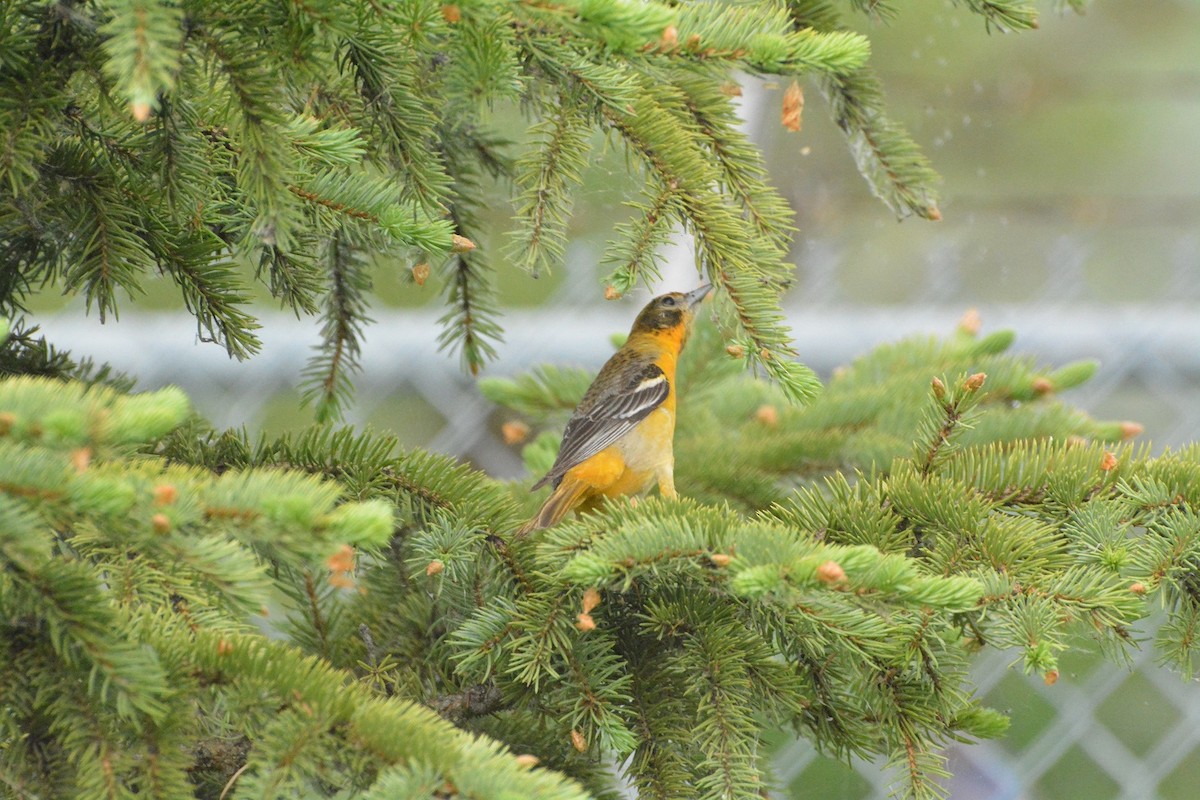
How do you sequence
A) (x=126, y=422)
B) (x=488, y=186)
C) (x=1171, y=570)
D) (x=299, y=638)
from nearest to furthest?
(x=126, y=422) → (x=1171, y=570) → (x=299, y=638) → (x=488, y=186)

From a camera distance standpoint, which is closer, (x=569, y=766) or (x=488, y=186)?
(x=569, y=766)

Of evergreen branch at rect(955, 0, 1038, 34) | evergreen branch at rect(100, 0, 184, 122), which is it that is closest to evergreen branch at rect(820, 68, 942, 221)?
evergreen branch at rect(955, 0, 1038, 34)

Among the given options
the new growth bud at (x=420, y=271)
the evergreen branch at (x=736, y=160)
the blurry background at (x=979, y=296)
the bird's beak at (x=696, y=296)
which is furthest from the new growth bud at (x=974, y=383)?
the bird's beak at (x=696, y=296)

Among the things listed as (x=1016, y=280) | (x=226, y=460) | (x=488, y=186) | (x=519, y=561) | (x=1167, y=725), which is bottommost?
(x=1167, y=725)

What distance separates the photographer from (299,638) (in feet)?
6.91

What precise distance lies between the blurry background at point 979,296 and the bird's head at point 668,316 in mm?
299

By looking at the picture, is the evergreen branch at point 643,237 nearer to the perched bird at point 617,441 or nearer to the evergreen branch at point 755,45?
the evergreen branch at point 755,45

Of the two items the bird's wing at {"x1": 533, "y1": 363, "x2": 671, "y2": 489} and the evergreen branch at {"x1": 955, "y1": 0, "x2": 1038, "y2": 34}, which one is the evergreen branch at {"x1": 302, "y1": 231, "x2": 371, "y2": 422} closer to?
the bird's wing at {"x1": 533, "y1": 363, "x2": 671, "y2": 489}

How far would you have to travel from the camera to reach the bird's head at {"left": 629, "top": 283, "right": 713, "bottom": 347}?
11.5ft

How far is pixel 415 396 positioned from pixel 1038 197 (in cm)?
506

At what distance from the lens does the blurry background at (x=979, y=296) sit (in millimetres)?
3812

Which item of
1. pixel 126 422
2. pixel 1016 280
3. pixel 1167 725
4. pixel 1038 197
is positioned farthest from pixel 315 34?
pixel 1038 197

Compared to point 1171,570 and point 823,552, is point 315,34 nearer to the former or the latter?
point 823,552

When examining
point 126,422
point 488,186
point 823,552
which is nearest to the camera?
point 126,422
